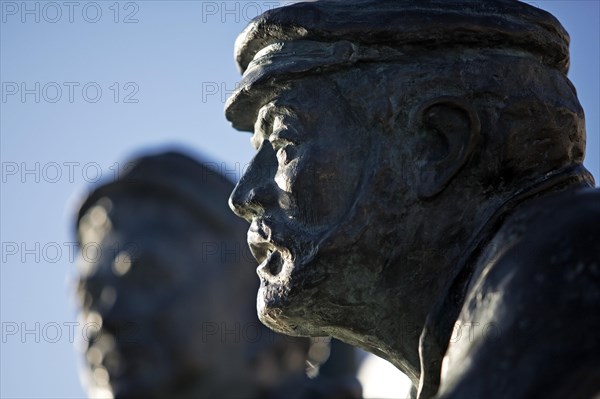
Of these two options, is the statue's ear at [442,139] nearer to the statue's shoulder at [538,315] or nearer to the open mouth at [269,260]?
the statue's shoulder at [538,315]

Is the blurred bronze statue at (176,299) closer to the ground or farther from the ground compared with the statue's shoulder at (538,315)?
closer to the ground

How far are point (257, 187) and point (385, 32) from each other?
55cm

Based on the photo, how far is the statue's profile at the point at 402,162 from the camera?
4.19 meters

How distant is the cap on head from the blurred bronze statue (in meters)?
5.41

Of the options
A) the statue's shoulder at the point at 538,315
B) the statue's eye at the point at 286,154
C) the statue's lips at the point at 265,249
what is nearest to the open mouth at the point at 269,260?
the statue's lips at the point at 265,249

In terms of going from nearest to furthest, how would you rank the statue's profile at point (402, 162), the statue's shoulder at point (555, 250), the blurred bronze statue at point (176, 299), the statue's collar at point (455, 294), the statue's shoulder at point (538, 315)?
the statue's shoulder at point (538, 315) < the statue's shoulder at point (555, 250) < the statue's collar at point (455, 294) < the statue's profile at point (402, 162) < the blurred bronze statue at point (176, 299)

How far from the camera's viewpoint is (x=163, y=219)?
1078 centimetres

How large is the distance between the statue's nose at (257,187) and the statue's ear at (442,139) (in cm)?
42

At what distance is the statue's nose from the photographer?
436cm

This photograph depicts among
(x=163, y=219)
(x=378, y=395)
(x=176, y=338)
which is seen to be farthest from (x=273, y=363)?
(x=378, y=395)

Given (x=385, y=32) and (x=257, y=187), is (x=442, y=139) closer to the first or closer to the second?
(x=385, y=32)

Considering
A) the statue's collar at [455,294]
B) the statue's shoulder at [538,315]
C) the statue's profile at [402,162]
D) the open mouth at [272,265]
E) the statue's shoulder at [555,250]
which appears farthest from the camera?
the open mouth at [272,265]

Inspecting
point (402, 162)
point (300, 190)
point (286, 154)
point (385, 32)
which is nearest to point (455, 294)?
point (402, 162)

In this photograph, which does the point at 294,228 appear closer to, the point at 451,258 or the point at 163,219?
the point at 451,258
